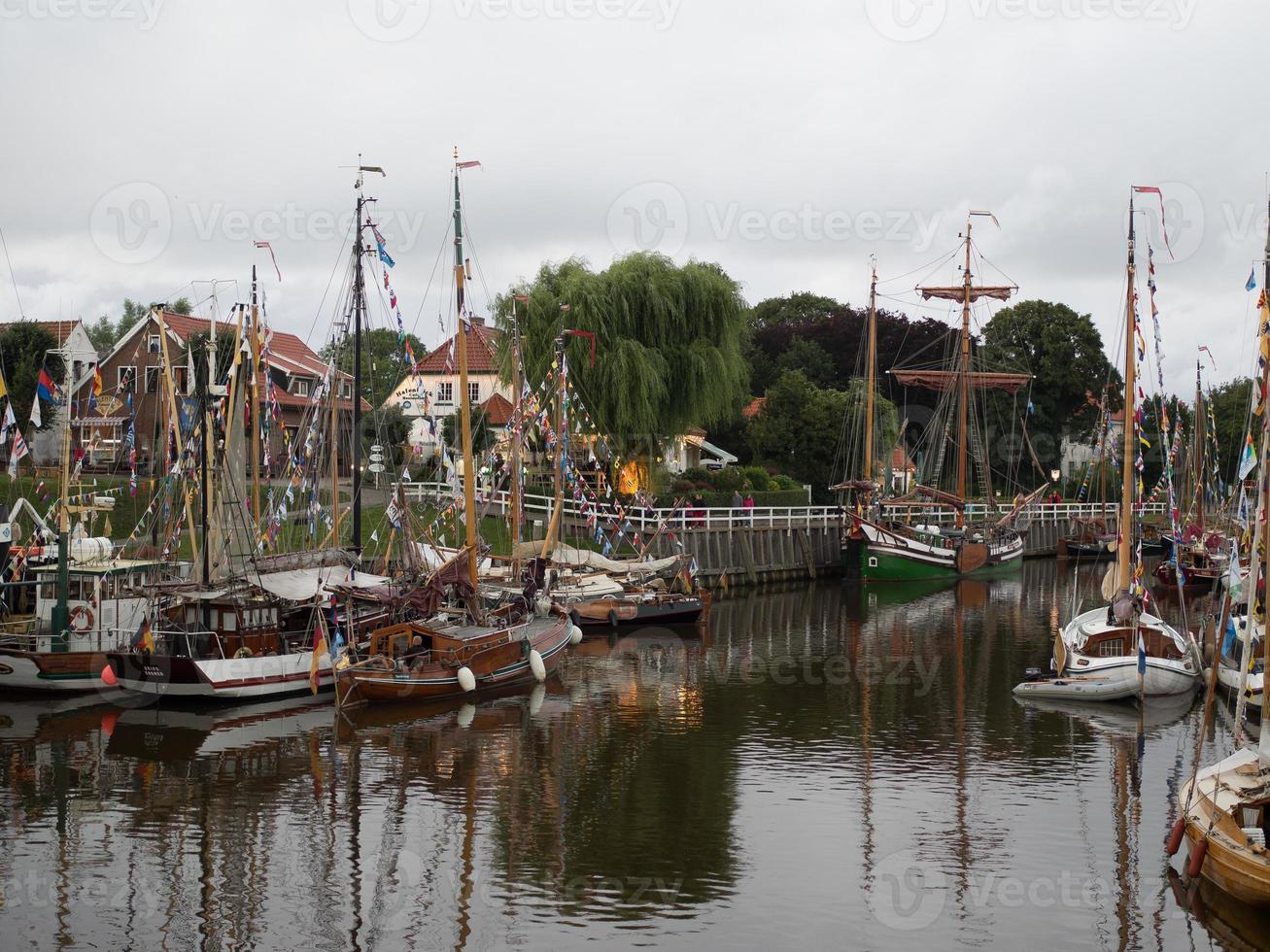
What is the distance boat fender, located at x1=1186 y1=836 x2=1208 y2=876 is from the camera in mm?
17531

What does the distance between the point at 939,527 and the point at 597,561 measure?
2572 cm

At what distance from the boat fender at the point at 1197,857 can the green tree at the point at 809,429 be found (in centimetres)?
5437

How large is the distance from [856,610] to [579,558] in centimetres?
1158

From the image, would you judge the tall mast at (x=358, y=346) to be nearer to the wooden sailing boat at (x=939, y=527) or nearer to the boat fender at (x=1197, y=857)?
the boat fender at (x=1197, y=857)

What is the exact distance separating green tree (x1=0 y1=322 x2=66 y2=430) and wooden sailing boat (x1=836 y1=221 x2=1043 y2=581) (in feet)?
125

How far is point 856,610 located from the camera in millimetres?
51375

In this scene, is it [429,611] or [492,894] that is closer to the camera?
[492,894]

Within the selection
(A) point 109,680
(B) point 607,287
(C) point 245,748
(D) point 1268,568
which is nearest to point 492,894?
(C) point 245,748

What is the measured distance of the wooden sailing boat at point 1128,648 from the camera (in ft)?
102

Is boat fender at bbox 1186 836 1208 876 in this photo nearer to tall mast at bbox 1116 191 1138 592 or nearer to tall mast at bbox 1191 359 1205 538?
tall mast at bbox 1116 191 1138 592

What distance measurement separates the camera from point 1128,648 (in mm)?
31922

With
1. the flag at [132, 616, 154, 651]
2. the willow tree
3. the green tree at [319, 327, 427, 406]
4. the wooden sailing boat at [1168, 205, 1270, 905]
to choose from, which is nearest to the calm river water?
the wooden sailing boat at [1168, 205, 1270, 905]

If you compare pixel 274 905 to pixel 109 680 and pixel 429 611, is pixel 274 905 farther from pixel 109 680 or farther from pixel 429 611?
pixel 429 611

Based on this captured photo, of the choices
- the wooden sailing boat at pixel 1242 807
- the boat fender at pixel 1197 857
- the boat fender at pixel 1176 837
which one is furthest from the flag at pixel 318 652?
the boat fender at pixel 1197 857
